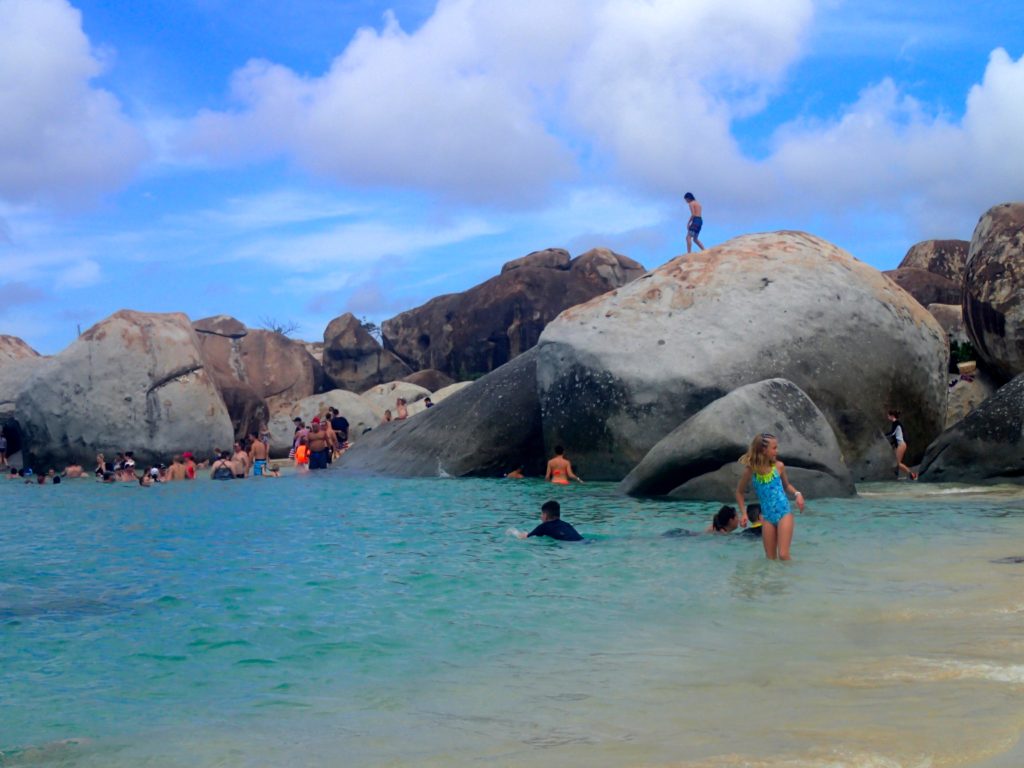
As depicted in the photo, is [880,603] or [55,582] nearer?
[880,603]

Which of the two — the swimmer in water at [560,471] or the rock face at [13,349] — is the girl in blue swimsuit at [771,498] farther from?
the rock face at [13,349]

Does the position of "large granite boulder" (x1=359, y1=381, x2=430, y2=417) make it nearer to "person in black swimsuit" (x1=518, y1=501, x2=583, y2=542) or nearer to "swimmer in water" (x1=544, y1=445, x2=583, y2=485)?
"swimmer in water" (x1=544, y1=445, x2=583, y2=485)

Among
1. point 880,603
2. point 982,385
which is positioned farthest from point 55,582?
point 982,385

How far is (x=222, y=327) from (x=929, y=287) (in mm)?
22086

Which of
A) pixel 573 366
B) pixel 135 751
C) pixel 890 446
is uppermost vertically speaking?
pixel 573 366

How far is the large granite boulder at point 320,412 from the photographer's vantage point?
32250 mm

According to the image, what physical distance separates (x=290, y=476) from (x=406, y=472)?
3708 mm

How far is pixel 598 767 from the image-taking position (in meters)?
3.78

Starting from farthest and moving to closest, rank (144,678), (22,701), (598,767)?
(144,678)
(22,701)
(598,767)

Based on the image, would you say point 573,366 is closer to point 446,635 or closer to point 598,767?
point 446,635

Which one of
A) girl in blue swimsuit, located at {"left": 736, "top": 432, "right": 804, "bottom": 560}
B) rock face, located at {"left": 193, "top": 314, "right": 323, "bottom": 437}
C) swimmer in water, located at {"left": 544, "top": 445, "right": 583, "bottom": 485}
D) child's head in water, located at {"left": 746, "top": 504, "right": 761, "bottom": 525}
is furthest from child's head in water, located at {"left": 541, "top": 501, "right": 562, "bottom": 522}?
rock face, located at {"left": 193, "top": 314, "right": 323, "bottom": 437}

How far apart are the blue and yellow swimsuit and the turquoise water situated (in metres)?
0.46

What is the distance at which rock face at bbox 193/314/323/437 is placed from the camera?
36.8 metres

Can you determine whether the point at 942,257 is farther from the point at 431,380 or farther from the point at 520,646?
the point at 520,646
